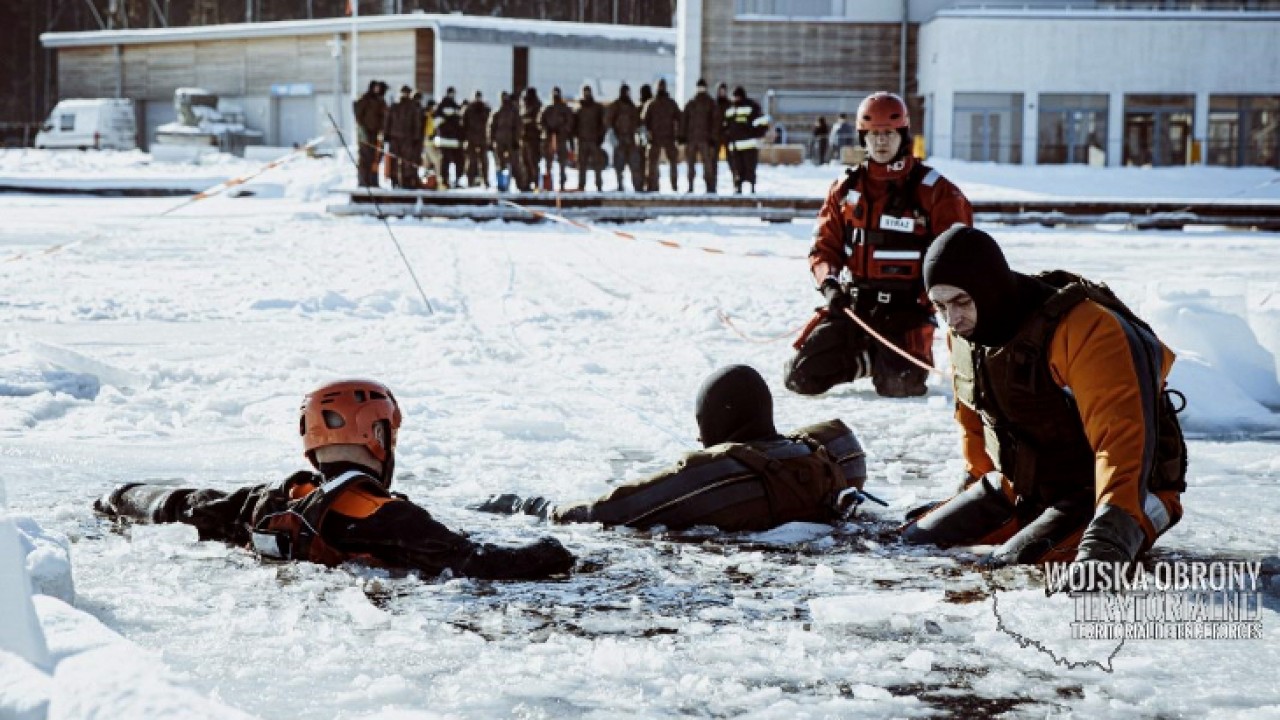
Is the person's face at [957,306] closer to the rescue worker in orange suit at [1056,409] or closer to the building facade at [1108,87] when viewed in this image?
the rescue worker in orange suit at [1056,409]

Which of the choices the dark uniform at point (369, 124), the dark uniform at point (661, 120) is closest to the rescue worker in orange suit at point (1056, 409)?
the dark uniform at point (661, 120)

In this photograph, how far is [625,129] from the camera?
23859 mm

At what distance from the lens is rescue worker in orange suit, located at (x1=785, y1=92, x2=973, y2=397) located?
808 cm

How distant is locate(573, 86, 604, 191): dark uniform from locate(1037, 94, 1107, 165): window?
54.2 ft

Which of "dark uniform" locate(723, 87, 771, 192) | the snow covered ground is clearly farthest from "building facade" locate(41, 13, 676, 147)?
the snow covered ground

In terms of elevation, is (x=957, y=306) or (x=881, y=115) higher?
(x=881, y=115)

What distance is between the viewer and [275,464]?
6336 mm

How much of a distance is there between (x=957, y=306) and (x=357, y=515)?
1692 millimetres

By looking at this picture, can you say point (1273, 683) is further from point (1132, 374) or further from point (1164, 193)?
point (1164, 193)

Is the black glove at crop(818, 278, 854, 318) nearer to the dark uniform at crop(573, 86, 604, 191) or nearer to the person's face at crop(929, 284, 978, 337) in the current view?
the person's face at crop(929, 284, 978, 337)

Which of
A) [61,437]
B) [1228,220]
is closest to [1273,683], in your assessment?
[61,437]

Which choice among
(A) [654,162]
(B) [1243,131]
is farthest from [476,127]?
(B) [1243,131]

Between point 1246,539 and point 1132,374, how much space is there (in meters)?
1.16

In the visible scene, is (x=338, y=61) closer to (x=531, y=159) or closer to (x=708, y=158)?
(x=531, y=159)
